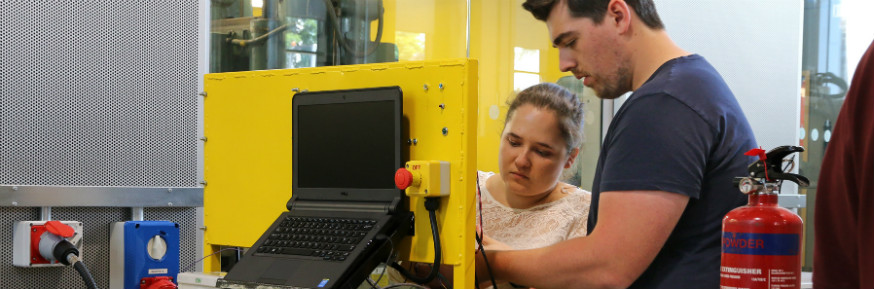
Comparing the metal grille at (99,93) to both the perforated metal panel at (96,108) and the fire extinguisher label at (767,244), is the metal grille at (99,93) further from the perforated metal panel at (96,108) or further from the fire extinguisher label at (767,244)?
the fire extinguisher label at (767,244)

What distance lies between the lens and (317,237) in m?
1.53

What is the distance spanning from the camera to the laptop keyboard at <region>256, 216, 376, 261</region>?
1.47 metres

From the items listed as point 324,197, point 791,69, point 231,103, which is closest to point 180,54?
point 231,103

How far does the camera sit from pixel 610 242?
1.51 metres

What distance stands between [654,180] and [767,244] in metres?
0.28

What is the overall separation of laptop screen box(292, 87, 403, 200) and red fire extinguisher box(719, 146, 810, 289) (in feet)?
1.91

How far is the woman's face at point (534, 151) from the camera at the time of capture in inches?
92.4

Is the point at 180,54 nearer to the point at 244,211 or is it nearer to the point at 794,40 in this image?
the point at 244,211

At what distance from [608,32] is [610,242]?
1.43 ft

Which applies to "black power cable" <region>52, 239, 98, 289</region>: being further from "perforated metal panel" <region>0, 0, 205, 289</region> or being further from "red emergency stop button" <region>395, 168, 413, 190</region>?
"red emergency stop button" <region>395, 168, 413, 190</region>

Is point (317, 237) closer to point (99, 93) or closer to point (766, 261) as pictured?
point (766, 261)

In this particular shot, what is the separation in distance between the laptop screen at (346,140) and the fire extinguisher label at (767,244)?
1.96ft

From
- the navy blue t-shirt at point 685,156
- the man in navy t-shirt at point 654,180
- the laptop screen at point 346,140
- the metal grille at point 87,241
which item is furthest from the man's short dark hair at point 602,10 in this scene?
the metal grille at point 87,241

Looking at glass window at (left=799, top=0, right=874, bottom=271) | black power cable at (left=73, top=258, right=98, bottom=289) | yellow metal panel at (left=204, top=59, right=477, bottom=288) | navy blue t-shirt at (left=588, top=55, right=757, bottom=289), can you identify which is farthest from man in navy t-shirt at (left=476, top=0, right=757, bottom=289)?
glass window at (left=799, top=0, right=874, bottom=271)
